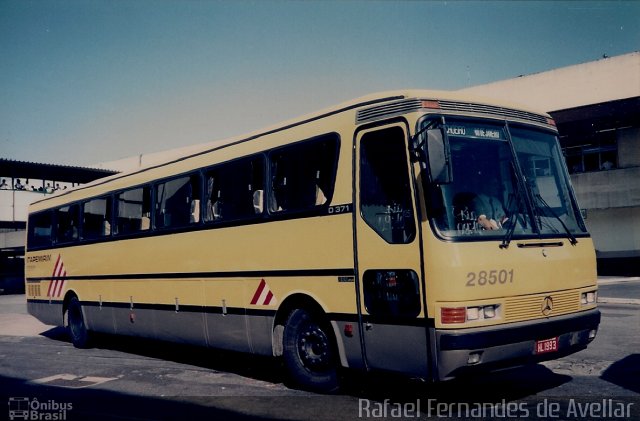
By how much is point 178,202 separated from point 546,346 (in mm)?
6242

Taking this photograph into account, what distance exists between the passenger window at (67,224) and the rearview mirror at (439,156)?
9.88 metres

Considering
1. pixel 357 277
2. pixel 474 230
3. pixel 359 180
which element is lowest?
pixel 357 277

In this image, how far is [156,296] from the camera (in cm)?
1015

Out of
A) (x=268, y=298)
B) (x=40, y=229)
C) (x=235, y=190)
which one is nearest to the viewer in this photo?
(x=268, y=298)

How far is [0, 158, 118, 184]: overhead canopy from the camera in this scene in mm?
33719

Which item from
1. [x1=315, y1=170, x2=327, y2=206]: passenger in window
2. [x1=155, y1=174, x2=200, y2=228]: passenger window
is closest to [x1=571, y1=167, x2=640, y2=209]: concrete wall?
[x1=155, y1=174, x2=200, y2=228]: passenger window

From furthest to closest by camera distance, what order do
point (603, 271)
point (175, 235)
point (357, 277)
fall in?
point (603, 271)
point (175, 235)
point (357, 277)

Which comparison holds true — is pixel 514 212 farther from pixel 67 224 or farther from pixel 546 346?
pixel 67 224

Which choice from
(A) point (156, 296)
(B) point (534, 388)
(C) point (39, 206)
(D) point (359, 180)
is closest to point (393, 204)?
(D) point (359, 180)

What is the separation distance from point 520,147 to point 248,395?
4.42 meters

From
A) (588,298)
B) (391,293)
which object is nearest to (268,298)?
(391,293)

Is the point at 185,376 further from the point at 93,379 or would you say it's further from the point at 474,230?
the point at 474,230

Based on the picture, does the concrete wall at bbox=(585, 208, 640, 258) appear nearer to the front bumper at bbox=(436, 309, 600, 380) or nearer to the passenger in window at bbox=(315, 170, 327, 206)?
the front bumper at bbox=(436, 309, 600, 380)

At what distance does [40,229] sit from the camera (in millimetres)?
14820
